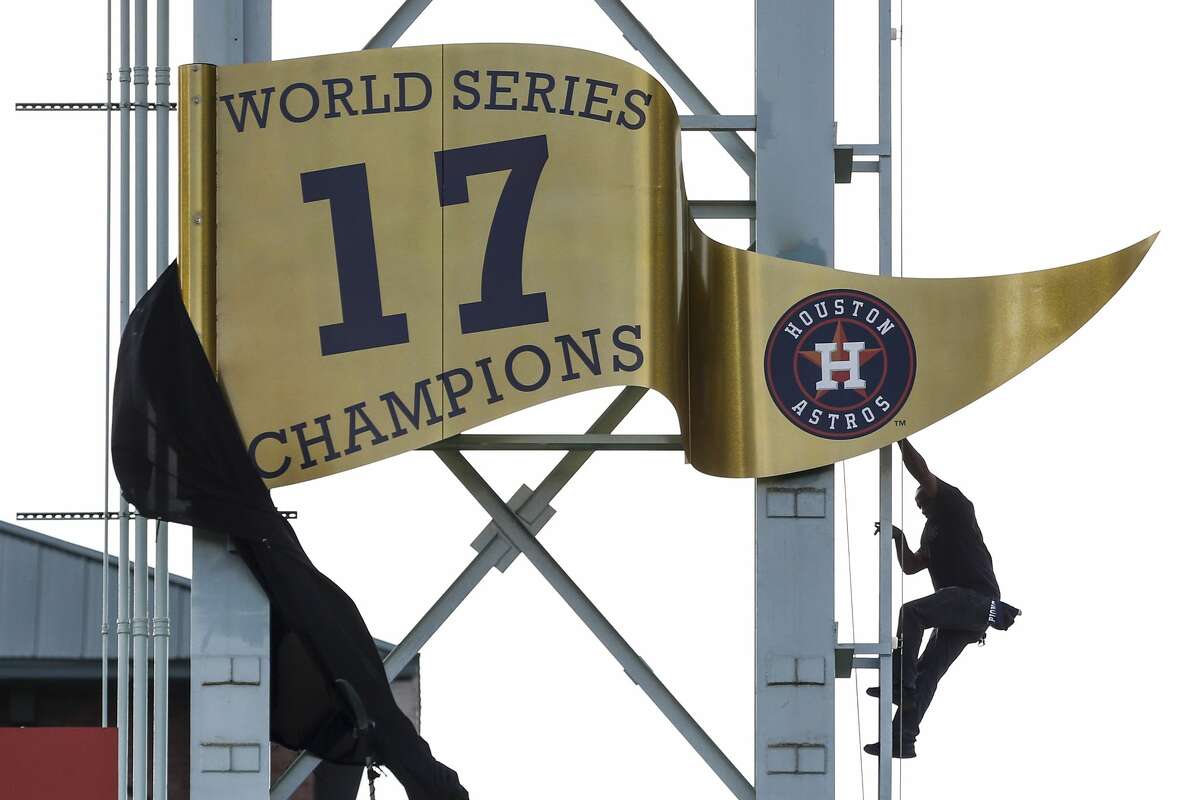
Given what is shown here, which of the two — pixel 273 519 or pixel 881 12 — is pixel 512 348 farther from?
pixel 881 12

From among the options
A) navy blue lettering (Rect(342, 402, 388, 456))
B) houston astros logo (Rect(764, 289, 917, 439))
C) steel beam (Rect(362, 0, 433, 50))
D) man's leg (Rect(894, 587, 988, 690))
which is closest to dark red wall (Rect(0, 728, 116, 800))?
navy blue lettering (Rect(342, 402, 388, 456))

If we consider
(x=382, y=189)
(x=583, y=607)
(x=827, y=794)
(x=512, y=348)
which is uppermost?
(x=382, y=189)

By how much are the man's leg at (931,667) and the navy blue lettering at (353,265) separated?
3629 mm

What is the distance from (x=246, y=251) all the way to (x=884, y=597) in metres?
3.98

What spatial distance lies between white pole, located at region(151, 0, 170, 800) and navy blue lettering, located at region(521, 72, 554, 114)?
2.04 m

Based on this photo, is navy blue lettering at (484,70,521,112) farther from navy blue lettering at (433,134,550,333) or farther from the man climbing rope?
the man climbing rope

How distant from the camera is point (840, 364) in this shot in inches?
492

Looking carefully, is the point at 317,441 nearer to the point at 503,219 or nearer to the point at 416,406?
the point at 416,406

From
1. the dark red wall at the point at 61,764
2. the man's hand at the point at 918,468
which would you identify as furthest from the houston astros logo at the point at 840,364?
the dark red wall at the point at 61,764

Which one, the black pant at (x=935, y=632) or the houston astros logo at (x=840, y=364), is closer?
the houston astros logo at (x=840, y=364)

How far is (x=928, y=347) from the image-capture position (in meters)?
12.5

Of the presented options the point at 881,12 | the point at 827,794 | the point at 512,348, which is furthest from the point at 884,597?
the point at 881,12

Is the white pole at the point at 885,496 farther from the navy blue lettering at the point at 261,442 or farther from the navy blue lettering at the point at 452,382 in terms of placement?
the navy blue lettering at the point at 261,442

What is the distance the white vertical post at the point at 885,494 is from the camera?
41.0 feet
